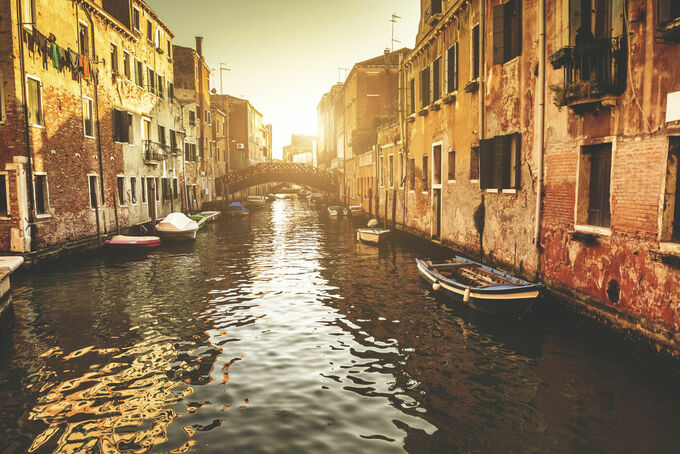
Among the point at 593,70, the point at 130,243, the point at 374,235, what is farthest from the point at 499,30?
the point at 130,243

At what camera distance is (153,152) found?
75.3 ft

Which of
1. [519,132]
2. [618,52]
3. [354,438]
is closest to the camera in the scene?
[354,438]

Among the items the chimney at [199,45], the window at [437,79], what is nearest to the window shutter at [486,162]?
the window at [437,79]

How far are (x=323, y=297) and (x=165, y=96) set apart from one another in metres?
20.5

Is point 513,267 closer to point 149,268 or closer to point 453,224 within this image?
point 453,224

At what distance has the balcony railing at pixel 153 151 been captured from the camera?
2264 cm

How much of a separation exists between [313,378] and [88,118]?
15379 millimetres

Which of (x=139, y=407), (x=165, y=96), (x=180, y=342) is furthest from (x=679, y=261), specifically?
(x=165, y=96)

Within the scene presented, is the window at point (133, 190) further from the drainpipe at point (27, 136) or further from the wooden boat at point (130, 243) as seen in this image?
the drainpipe at point (27, 136)

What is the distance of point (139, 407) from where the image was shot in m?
5.29

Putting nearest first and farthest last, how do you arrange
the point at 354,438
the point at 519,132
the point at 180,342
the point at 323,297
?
the point at 354,438, the point at 180,342, the point at 519,132, the point at 323,297

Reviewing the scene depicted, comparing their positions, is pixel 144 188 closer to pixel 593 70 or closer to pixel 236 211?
pixel 236 211

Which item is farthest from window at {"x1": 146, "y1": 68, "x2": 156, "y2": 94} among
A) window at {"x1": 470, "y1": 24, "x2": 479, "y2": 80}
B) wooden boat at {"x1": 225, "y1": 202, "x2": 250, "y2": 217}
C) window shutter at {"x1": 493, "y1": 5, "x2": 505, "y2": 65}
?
window shutter at {"x1": 493, "y1": 5, "x2": 505, "y2": 65}

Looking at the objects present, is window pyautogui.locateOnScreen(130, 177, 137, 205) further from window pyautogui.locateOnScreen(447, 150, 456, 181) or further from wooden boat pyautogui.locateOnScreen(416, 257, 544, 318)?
wooden boat pyautogui.locateOnScreen(416, 257, 544, 318)
